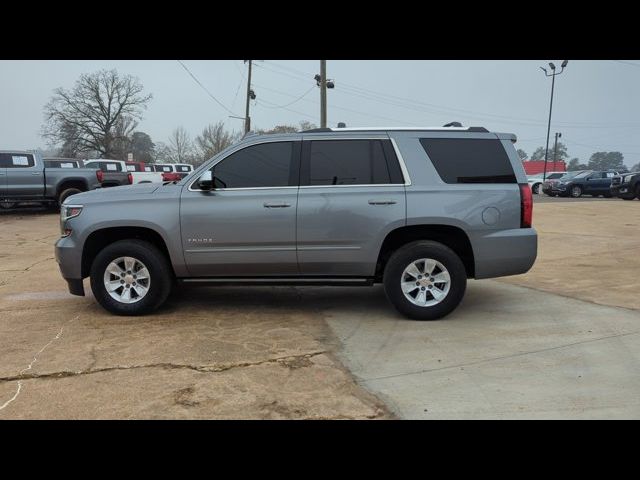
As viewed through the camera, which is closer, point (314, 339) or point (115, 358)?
point (115, 358)

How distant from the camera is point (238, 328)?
17.0ft

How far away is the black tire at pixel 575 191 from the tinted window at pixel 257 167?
2789 centimetres

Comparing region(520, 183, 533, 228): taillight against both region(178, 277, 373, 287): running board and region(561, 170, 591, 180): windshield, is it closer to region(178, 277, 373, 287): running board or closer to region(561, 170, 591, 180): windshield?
region(178, 277, 373, 287): running board

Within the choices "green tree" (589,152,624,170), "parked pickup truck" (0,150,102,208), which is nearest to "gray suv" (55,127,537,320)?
"parked pickup truck" (0,150,102,208)

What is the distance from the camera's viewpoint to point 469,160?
5.46m

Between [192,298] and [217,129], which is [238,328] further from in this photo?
[217,129]

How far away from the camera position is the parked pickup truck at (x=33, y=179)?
16.5 metres

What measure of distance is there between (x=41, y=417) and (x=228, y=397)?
1214 mm

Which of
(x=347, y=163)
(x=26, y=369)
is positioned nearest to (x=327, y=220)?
(x=347, y=163)

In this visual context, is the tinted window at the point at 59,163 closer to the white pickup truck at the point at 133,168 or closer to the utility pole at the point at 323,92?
the white pickup truck at the point at 133,168

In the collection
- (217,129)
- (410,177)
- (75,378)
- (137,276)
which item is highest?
(217,129)

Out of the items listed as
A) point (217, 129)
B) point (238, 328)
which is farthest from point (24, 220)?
point (217, 129)

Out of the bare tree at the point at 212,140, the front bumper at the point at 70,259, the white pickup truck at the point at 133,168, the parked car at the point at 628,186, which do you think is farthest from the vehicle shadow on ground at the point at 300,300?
the bare tree at the point at 212,140

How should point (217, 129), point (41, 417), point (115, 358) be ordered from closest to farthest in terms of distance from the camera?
point (41, 417)
point (115, 358)
point (217, 129)
